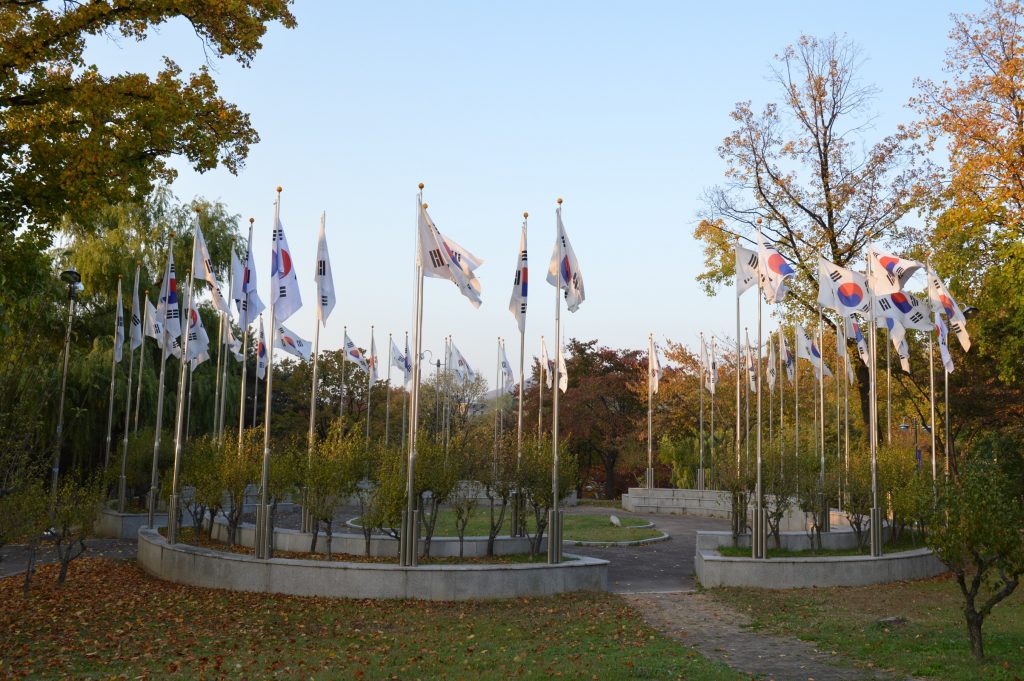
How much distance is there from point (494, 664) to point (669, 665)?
6.93 feet

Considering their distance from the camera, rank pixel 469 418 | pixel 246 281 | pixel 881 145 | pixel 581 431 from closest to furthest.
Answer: pixel 246 281, pixel 881 145, pixel 581 431, pixel 469 418

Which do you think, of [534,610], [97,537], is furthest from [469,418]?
[534,610]

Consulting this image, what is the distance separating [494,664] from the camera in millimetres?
10844

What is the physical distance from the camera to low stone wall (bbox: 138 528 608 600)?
15477 mm

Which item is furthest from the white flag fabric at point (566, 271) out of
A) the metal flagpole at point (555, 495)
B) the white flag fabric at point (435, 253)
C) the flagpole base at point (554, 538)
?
the flagpole base at point (554, 538)

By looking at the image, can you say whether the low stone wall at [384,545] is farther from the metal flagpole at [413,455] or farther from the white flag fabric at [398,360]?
the white flag fabric at [398,360]

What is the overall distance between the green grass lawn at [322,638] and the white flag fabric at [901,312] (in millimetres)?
10605

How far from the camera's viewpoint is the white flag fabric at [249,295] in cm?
2036

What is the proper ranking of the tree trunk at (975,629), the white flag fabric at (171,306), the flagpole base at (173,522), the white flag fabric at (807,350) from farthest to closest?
the white flag fabric at (807,350), the white flag fabric at (171,306), the flagpole base at (173,522), the tree trunk at (975,629)

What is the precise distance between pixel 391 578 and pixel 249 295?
827 centimetres

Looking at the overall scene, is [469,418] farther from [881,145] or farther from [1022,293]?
[1022,293]

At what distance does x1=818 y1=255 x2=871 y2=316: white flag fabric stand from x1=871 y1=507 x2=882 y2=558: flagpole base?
467 centimetres

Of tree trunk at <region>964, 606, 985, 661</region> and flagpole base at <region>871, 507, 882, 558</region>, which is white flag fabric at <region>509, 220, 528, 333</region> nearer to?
flagpole base at <region>871, 507, 882, 558</region>

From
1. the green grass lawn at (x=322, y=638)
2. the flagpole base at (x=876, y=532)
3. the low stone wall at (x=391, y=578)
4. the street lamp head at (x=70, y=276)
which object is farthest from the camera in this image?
the street lamp head at (x=70, y=276)
